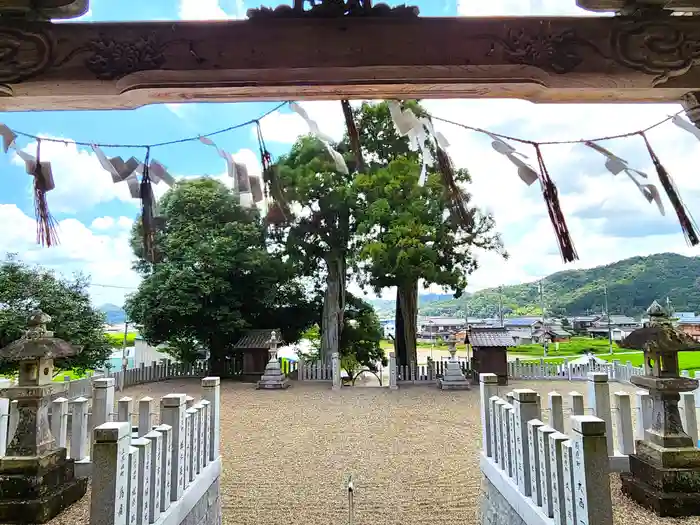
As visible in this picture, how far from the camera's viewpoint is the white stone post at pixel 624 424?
3564 mm

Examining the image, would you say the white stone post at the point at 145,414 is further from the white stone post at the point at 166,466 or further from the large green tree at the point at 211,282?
the large green tree at the point at 211,282

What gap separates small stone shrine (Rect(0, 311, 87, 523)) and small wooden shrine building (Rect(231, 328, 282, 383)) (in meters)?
8.40

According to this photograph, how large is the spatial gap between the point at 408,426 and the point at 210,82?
20.6 ft

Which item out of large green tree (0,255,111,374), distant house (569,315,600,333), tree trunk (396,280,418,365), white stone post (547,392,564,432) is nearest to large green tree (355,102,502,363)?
tree trunk (396,280,418,365)

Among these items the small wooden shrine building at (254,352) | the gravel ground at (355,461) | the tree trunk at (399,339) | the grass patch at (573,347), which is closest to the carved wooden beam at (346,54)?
the gravel ground at (355,461)

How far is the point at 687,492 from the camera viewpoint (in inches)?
115

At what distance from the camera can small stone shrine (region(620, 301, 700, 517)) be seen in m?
2.91

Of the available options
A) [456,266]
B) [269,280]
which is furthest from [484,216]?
[269,280]

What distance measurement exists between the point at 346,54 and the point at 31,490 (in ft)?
10.9

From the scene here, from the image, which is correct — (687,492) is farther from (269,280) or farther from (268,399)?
(269,280)

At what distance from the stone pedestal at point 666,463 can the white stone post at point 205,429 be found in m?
3.08

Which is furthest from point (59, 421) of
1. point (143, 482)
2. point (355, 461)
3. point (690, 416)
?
point (690, 416)

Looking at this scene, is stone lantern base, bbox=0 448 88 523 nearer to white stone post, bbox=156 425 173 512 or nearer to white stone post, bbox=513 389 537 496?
white stone post, bbox=156 425 173 512

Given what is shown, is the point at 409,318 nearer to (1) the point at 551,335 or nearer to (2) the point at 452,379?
(2) the point at 452,379
